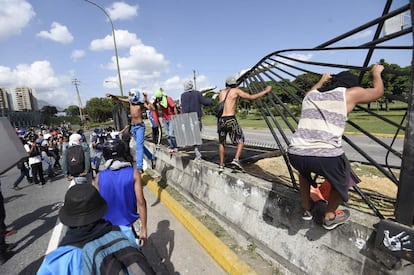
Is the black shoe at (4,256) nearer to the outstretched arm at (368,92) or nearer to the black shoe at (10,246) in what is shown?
the black shoe at (10,246)

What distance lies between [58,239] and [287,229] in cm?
377

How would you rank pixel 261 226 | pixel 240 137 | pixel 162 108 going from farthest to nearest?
pixel 162 108, pixel 240 137, pixel 261 226

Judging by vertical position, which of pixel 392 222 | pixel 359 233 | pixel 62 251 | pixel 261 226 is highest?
pixel 62 251

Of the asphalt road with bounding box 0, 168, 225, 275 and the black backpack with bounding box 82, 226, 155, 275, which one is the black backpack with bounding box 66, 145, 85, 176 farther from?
the black backpack with bounding box 82, 226, 155, 275

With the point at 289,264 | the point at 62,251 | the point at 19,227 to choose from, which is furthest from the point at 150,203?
the point at 62,251

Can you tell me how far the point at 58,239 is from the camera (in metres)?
3.96

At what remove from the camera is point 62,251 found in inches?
51.5

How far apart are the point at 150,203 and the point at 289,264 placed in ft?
11.3

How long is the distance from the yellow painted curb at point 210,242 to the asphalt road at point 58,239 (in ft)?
0.26

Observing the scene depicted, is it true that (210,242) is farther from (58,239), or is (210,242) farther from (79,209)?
(58,239)

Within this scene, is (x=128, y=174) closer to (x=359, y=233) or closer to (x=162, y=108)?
(x=359, y=233)

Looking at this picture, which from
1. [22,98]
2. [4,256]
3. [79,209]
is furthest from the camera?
[22,98]

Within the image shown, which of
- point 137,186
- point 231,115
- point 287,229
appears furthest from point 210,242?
point 231,115

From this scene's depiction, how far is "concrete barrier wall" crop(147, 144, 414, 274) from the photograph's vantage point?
1853mm
